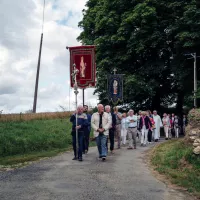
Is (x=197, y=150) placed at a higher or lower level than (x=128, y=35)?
lower

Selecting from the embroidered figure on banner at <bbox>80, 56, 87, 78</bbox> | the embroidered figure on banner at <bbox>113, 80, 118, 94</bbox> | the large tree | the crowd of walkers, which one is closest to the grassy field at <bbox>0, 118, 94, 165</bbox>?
the crowd of walkers

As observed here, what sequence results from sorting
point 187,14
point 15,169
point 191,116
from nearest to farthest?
1. point 15,169
2. point 191,116
3. point 187,14

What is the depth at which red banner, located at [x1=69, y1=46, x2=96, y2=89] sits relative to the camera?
2348 cm

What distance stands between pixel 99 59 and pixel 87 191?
26.3 m

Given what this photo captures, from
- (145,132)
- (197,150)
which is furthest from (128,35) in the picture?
(197,150)

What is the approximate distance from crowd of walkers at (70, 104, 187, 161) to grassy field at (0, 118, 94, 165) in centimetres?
238

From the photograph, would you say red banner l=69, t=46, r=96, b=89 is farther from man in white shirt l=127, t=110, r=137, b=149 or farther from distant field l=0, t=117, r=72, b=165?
man in white shirt l=127, t=110, r=137, b=149

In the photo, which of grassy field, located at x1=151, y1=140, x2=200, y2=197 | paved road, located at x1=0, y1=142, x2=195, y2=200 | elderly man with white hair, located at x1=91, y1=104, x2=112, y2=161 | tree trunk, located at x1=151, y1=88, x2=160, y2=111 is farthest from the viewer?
tree trunk, located at x1=151, y1=88, x2=160, y2=111

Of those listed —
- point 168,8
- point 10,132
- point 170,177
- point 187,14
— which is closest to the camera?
point 170,177

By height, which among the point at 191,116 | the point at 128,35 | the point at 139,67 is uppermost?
the point at 128,35

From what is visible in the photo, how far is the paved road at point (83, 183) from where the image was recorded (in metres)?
7.78

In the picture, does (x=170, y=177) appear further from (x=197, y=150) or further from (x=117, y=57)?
(x=117, y=57)

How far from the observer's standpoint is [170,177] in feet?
34.4

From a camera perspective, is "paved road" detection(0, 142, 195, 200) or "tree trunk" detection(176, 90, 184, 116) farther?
"tree trunk" detection(176, 90, 184, 116)
